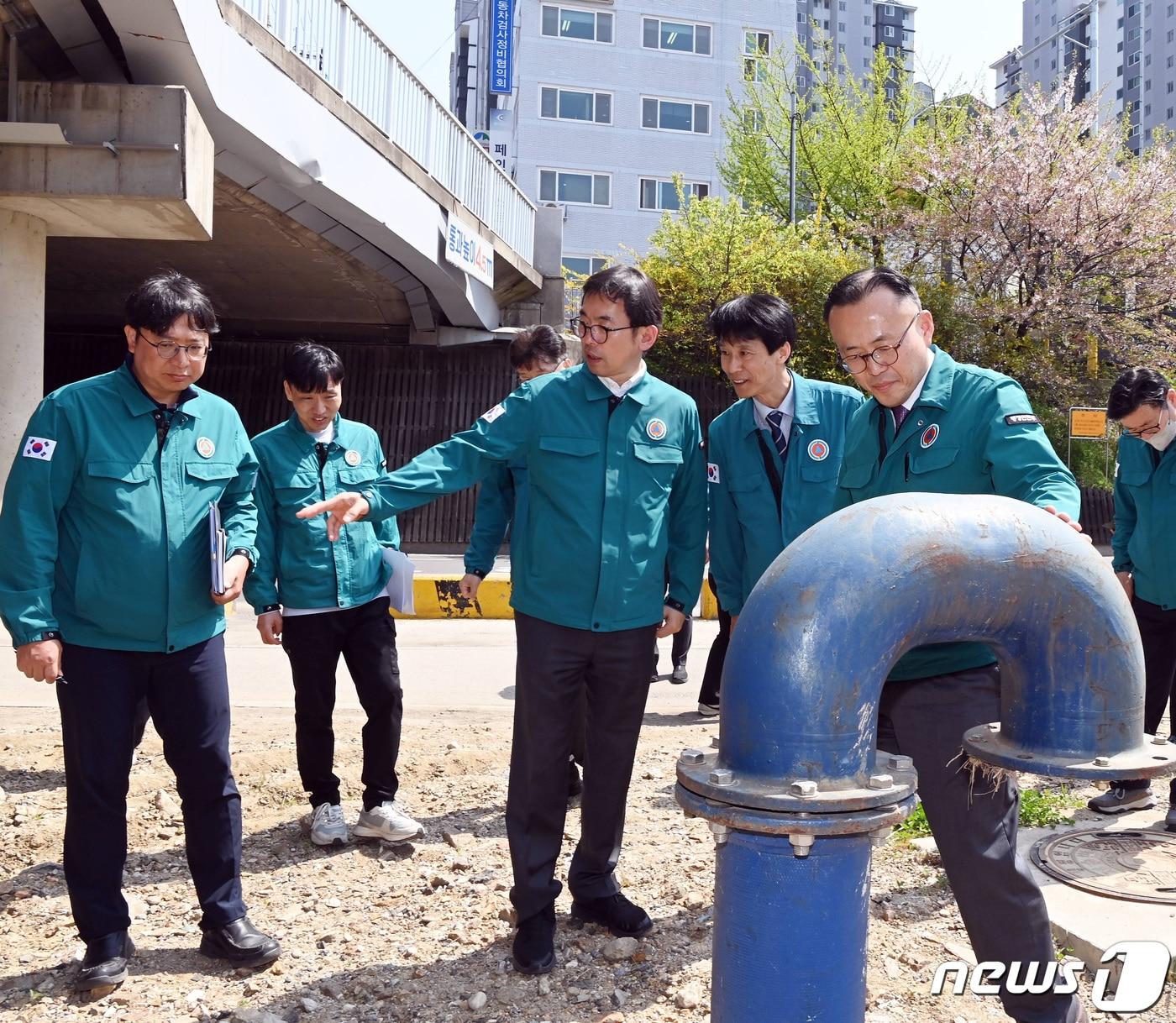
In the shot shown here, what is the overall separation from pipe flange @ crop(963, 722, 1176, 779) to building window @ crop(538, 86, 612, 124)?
33.9m

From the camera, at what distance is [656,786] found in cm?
489

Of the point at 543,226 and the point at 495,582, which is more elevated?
the point at 543,226

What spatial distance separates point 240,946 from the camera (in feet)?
10.2

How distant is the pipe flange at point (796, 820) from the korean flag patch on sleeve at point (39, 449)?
216 centimetres

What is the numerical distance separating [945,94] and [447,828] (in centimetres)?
2372

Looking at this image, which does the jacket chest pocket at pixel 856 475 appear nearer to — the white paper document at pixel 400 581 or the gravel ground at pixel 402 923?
the gravel ground at pixel 402 923

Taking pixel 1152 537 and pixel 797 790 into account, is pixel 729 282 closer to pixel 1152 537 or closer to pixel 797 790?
pixel 1152 537

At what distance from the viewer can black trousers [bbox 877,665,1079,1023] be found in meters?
2.36

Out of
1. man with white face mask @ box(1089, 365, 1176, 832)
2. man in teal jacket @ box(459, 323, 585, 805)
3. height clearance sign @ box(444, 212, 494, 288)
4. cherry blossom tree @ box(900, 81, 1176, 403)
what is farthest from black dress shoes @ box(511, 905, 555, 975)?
cherry blossom tree @ box(900, 81, 1176, 403)

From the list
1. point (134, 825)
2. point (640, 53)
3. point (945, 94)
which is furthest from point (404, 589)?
point (640, 53)

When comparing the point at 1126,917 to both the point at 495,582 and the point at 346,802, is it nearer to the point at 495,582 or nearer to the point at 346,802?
the point at 346,802

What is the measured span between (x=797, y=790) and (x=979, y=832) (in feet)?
3.53

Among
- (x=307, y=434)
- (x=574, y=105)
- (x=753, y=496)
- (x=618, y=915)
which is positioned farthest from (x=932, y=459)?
(x=574, y=105)

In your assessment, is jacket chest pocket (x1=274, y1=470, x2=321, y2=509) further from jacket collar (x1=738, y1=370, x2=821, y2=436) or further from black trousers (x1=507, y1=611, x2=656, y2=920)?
jacket collar (x1=738, y1=370, x2=821, y2=436)
